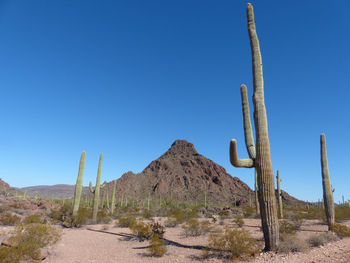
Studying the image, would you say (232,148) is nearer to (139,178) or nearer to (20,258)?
Answer: (20,258)

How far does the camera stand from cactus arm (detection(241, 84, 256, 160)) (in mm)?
7838

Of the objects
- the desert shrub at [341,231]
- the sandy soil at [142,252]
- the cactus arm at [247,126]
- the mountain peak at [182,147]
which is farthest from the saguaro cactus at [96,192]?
the mountain peak at [182,147]

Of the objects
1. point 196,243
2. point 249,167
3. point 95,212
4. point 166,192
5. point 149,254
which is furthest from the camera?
point 166,192

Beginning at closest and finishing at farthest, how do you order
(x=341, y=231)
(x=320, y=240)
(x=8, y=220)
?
(x=320, y=240) < (x=341, y=231) < (x=8, y=220)

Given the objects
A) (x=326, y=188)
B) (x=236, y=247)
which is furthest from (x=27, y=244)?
(x=326, y=188)

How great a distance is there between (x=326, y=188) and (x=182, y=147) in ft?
278

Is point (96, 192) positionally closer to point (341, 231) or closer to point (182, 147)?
point (341, 231)

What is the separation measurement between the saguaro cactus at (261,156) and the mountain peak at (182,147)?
283 feet

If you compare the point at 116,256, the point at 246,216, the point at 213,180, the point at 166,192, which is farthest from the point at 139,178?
the point at 116,256

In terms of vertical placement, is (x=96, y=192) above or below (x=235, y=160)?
below

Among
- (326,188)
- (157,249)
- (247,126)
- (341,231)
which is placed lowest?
(157,249)

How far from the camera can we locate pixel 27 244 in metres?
6.66

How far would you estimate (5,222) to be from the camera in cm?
1265

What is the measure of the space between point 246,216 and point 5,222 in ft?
56.7
